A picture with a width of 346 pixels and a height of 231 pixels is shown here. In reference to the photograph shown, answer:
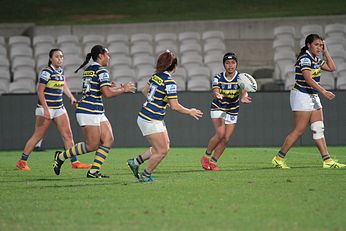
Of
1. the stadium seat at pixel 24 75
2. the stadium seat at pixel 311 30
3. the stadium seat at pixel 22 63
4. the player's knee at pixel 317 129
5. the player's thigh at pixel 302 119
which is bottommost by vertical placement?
the player's knee at pixel 317 129

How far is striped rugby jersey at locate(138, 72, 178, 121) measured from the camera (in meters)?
12.2

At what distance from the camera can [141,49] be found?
89.5ft

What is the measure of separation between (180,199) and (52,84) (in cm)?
560

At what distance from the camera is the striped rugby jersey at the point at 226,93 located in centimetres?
1484

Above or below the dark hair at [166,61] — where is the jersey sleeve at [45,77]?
below

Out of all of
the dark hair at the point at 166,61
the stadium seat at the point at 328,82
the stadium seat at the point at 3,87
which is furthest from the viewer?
the stadium seat at the point at 3,87

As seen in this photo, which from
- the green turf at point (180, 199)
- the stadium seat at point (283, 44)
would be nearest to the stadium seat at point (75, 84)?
the stadium seat at point (283, 44)

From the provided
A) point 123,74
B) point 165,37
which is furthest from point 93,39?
point 123,74

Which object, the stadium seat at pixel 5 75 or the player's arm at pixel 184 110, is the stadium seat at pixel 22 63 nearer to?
the stadium seat at pixel 5 75

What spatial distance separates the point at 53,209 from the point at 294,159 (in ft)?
27.6

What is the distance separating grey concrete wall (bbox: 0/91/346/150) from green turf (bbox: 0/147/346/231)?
641 centimetres

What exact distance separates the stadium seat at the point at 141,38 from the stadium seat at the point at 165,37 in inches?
8.1

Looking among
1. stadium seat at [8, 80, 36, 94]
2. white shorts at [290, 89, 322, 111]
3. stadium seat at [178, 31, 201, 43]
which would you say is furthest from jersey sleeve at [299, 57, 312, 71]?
stadium seat at [178, 31, 201, 43]

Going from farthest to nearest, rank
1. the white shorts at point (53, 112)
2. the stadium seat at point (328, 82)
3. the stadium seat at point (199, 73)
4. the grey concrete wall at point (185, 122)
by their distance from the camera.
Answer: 1. the stadium seat at point (199, 73)
2. the stadium seat at point (328, 82)
3. the grey concrete wall at point (185, 122)
4. the white shorts at point (53, 112)
